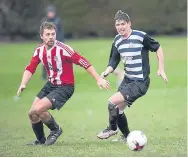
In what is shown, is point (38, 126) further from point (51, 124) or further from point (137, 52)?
point (137, 52)

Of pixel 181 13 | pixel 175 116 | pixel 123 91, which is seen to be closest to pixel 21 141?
pixel 123 91

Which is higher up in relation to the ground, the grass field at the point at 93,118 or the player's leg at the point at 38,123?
the player's leg at the point at 38,123

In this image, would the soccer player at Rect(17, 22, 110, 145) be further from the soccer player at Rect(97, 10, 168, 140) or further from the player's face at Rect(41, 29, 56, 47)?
the soccer player at Rect(97, 10, 168, 140)

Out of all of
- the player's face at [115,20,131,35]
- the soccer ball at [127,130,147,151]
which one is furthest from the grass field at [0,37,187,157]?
the player's face at [115,20,131,35]

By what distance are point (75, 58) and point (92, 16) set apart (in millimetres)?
30467

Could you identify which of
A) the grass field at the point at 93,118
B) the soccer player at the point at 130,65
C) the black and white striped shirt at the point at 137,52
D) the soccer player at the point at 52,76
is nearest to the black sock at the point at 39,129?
the soccer player at the point at 52,76

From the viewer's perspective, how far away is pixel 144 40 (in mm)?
9492

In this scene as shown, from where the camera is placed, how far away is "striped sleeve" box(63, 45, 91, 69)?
30.5 ft

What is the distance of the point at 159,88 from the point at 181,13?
2088cm

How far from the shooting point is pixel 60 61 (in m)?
9.40

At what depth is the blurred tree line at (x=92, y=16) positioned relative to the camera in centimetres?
3856

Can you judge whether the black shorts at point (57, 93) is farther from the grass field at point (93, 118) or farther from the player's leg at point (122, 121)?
the player's leg at point (122, 121)

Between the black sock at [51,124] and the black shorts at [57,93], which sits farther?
the black sock at [51,124]

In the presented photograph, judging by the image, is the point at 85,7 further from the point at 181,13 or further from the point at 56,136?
the point at 56,136
